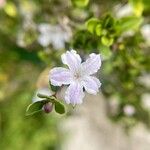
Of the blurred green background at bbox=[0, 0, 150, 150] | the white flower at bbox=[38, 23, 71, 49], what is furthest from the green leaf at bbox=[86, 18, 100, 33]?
the white flower at bbox=[38, 23, 71, 49]

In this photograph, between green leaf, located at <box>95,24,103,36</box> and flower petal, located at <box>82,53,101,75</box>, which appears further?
green leaf, located at <box>95,24,103,36</box>

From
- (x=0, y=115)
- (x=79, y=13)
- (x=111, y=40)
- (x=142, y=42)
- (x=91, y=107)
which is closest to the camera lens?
(x=111, y=40)

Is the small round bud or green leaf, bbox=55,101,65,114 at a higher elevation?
the small round bud

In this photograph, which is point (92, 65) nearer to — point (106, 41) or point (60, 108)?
point (60, 108)

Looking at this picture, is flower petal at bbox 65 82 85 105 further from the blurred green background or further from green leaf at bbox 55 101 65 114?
the blurred green background

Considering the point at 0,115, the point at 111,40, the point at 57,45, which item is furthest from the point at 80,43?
the point at 0,115

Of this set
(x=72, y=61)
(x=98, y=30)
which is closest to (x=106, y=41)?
(x=98, y=30)

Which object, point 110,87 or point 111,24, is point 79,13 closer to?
point 110,87
